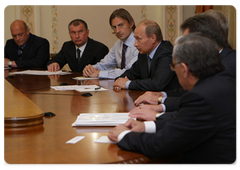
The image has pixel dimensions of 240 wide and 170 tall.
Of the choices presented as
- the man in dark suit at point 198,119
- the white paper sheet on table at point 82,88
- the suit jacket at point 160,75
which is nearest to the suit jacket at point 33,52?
the white paper sheet on table at point 82,88

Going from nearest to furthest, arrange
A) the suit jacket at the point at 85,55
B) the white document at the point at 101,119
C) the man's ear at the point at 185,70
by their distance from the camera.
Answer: the man's ear at the point at 185,70, the white document at the point at 101,119, the suit jacket at the point at 85,55

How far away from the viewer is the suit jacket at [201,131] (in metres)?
1.42

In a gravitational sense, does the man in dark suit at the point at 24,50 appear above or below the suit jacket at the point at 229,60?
above

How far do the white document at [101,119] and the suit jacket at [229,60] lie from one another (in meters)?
0.66

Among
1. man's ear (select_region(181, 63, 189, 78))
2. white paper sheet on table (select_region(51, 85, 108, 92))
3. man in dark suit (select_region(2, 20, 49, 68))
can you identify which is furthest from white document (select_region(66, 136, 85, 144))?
man in dark suit (select_region(2, 20, 49, 68))

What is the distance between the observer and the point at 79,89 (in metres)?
3.28

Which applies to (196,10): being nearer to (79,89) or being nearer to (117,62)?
(117,62)

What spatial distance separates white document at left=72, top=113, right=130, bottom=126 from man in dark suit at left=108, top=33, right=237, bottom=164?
29 cm

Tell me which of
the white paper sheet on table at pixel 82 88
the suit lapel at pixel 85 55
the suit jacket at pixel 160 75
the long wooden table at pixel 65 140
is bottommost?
the long wooden table at pixel 65 140

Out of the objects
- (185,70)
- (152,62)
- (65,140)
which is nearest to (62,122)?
(65,140)

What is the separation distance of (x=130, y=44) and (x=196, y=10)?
8.99 feet

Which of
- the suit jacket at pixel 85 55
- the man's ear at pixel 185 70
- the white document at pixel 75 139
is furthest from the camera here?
the suit jacket at pixel 85 55

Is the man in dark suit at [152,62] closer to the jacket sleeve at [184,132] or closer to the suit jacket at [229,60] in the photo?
the suit jacket at [229,60]

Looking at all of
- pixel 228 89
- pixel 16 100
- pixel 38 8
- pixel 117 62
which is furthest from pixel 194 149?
pixel 38 8
